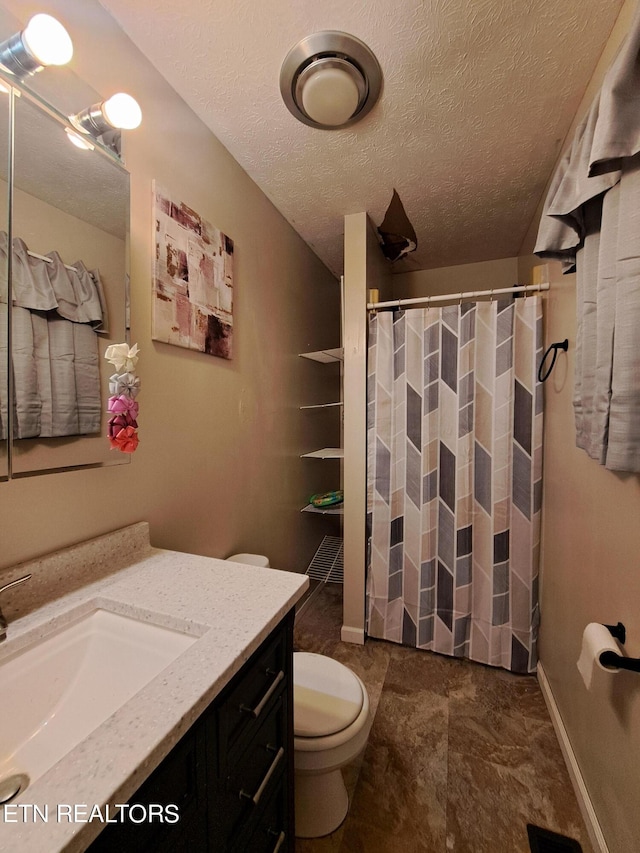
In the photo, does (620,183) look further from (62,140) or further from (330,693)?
(330,693)

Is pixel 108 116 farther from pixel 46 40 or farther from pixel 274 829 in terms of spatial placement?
pixel 274 829

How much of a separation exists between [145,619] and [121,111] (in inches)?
51.2

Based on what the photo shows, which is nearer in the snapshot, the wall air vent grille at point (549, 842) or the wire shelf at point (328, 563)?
the wall air vent grille at point (549, 842)

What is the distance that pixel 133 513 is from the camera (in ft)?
3.76

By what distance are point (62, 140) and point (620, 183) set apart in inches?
53.5

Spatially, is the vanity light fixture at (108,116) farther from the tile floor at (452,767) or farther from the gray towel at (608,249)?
the tile floor at (452,767)

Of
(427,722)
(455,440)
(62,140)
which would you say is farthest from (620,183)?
(427,722)

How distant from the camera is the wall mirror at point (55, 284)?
81cm

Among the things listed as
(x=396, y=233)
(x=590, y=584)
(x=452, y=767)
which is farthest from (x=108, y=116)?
(x=452, y=767)

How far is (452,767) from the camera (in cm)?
132

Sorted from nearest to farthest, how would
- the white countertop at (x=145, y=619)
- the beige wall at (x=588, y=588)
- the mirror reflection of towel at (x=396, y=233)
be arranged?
the white countertop at (x=145, y=619), the beige wall at (x=588, y=588), the mirror reflection of towel at (x=396, y=233)

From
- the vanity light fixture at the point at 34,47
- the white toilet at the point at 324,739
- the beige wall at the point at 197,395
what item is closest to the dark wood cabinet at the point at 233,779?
the white toilet at the point at 324,739

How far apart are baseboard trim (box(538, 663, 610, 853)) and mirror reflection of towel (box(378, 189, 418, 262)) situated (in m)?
2.46

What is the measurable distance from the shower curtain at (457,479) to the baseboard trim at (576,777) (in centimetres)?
22
